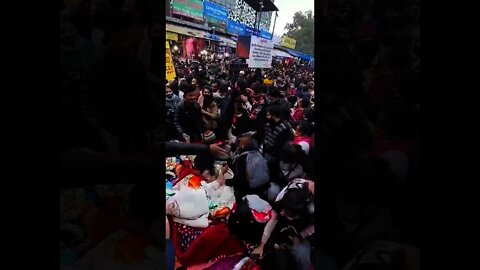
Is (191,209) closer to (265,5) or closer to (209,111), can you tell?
(209,111)

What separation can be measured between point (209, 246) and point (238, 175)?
1.02 ft

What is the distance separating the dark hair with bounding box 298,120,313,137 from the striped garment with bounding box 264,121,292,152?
4 cm

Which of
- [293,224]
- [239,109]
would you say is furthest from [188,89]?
[293,224]

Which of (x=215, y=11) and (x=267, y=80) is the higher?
(x=215, y=11)

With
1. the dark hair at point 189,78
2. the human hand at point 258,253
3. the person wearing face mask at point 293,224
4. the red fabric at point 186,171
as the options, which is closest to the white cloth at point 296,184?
the person wearing face mask at point 293,224

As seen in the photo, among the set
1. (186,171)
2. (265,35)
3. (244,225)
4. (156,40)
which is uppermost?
(265,35)

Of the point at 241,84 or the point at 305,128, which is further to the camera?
the point at 241,84

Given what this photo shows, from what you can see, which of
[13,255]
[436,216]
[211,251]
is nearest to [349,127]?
[436,216]

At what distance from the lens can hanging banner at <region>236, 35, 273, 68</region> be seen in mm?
2016

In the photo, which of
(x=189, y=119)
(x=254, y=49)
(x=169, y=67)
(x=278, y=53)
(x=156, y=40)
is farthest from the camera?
(x=278, y=53)

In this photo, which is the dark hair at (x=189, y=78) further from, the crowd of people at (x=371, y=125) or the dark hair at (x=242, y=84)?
the crowd of people at (x=371, y=125)

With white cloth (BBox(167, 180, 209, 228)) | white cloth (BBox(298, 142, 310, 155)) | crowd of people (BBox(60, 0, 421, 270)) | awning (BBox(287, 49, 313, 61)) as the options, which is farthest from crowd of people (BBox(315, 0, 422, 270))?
white cloth (BBox(167, 180, 209, 228))

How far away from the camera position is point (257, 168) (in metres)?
1.93

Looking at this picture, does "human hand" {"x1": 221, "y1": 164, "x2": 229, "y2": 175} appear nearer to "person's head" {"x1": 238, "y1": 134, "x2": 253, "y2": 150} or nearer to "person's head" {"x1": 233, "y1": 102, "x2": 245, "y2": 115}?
"person's head" {"x1": 238, "y1": 134, "x2": 253, "y2": 150}
